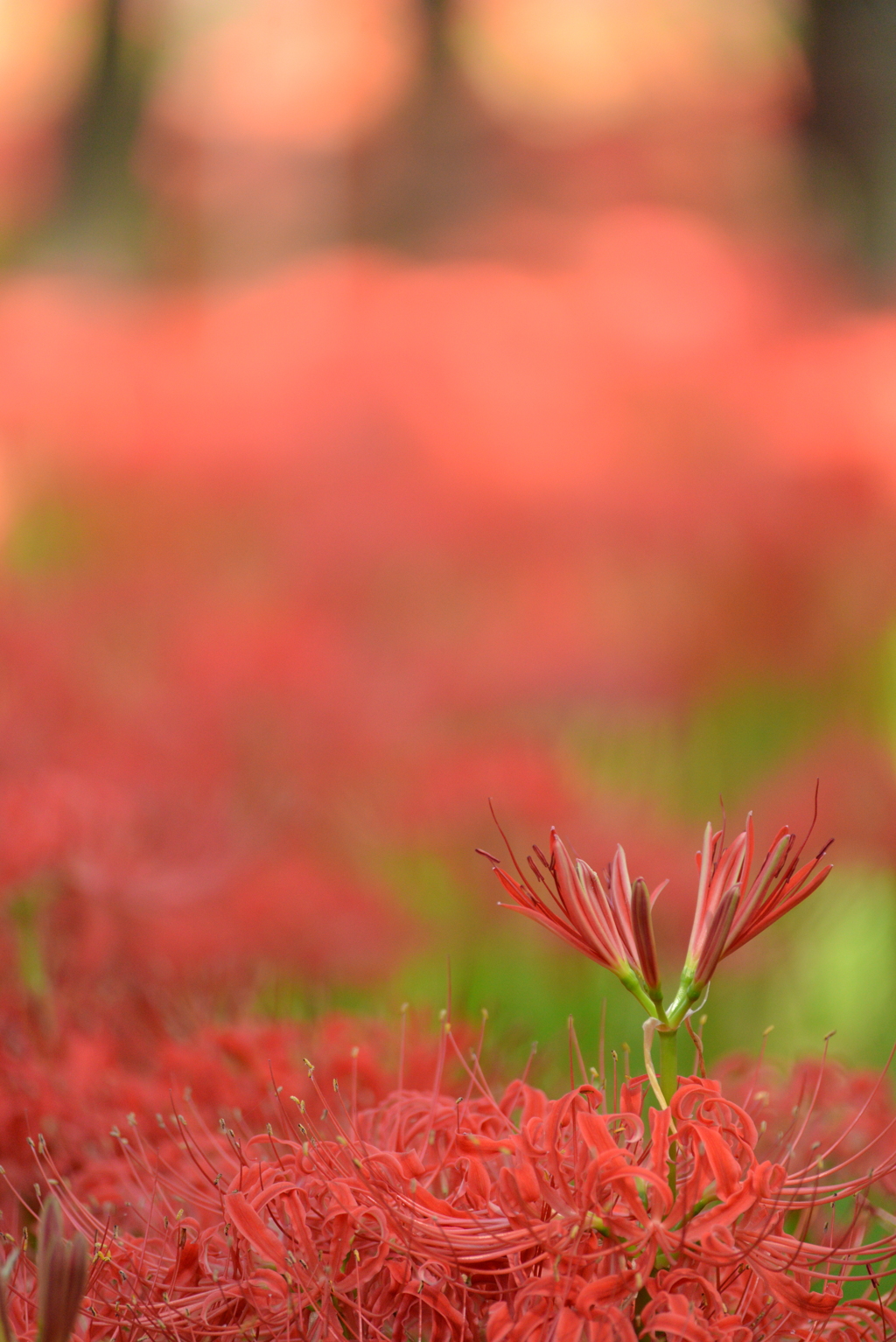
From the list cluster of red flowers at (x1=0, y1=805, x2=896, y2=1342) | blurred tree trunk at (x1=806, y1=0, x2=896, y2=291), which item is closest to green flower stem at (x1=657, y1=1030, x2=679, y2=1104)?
cluster of red flowers at (x1=0, y1=805, x2=896, y2=1342)

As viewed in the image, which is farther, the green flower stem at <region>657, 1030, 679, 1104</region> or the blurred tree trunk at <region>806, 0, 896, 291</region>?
the blurred tree trunk at <region>806, 0, 896, 291</region>

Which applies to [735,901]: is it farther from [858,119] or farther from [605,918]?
[858,119]

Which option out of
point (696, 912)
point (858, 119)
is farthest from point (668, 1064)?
point (858, 119)

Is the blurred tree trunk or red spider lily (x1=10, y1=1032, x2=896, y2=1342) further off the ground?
the blurred tree trunk

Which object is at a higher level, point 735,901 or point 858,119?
point 858,119

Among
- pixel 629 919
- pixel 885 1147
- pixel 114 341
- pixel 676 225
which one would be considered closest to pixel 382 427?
pixel 114 341

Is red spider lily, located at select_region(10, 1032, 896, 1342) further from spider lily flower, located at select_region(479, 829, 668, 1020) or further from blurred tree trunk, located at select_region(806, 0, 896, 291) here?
blurred tree trunk, located at select_region(806, 0, 896, 291)

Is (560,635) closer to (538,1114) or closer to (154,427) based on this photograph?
(154,427)
